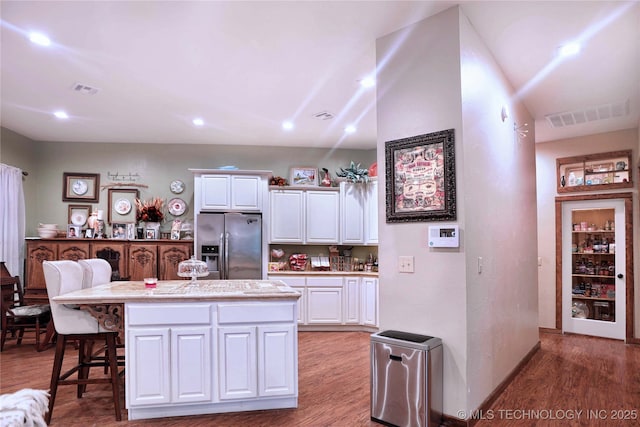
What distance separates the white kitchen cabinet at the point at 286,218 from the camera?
6.04m

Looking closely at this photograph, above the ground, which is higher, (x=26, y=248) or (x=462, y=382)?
(x=26, y=248)

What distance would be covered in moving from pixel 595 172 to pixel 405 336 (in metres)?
4.46

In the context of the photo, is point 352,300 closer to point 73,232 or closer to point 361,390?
point 361,390

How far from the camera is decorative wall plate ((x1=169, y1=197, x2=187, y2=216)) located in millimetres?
6230

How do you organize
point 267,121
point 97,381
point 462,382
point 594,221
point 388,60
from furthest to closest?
point 594,221, point 267,121, point 388,60, point 97,381, point 462,382

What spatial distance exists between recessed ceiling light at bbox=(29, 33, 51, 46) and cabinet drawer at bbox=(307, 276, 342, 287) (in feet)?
13.3

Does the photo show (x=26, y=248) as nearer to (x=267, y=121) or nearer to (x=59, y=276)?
(x=59, y=276)

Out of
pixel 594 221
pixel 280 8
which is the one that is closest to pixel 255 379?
pixel 280 8

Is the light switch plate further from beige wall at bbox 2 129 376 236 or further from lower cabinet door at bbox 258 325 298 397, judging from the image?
beige wall at bbox 2 129 376 236

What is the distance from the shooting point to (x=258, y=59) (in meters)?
3.38

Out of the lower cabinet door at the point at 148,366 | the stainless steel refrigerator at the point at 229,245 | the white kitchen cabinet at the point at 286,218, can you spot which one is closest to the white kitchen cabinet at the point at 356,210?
the white kitchen cabinet at the point at 286,218

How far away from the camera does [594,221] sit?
5.55 meters

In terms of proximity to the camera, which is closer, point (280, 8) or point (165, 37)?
point (280, 8)

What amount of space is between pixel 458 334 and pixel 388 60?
2.06 m
